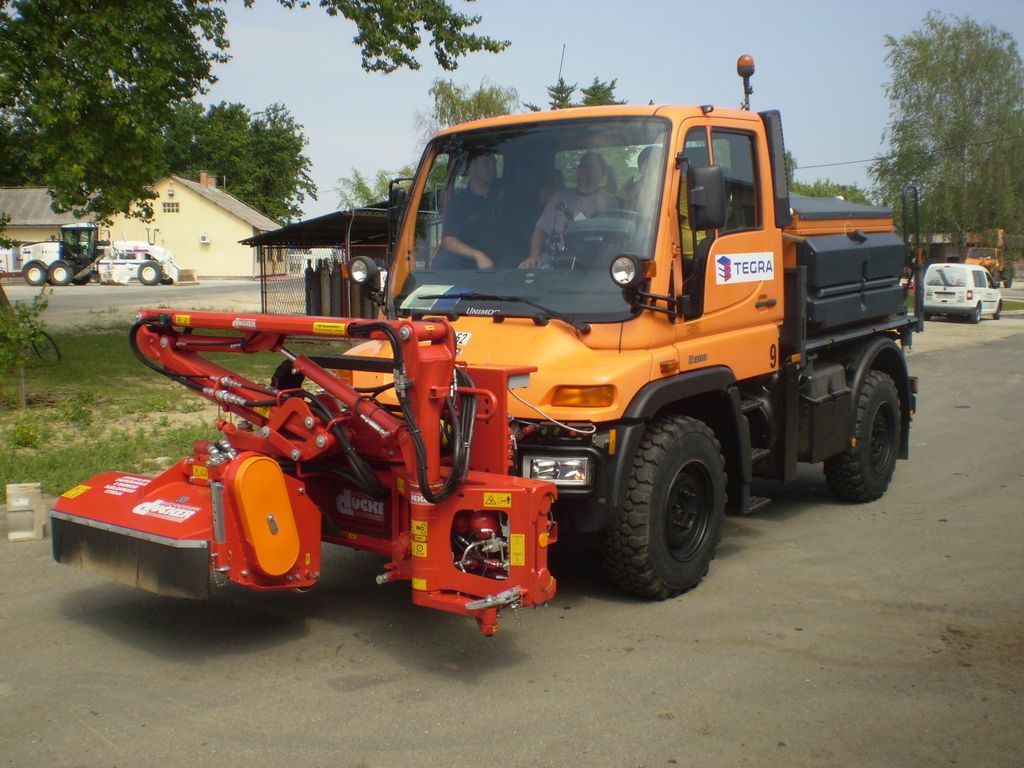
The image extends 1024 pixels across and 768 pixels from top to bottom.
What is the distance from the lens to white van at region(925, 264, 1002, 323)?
32812mm

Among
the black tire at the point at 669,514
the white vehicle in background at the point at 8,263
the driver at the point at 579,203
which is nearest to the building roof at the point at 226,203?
the white vehicle in background at the point at 8,263

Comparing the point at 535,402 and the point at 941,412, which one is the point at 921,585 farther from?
the point at 941,412

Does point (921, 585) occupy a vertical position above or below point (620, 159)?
below

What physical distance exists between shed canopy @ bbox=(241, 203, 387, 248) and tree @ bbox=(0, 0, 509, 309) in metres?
Answer: 4.57

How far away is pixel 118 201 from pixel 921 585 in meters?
12.9

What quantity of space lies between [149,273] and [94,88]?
128ft

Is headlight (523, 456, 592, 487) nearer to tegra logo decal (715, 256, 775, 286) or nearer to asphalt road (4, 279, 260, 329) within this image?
tegra logo decal (715, 256, 775, 286)

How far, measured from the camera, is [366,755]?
13.3 feet

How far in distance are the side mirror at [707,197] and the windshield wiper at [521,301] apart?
2.63ft

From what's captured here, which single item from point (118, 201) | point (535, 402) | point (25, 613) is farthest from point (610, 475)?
point (118, 201)

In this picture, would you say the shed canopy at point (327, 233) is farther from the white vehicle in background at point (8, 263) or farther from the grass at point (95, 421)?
the white vehicle in background at point (8, 263)

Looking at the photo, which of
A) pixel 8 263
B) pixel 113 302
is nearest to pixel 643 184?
pixel 113 302

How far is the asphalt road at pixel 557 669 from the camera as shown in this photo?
4.16m

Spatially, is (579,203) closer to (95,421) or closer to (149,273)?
(95,421)
